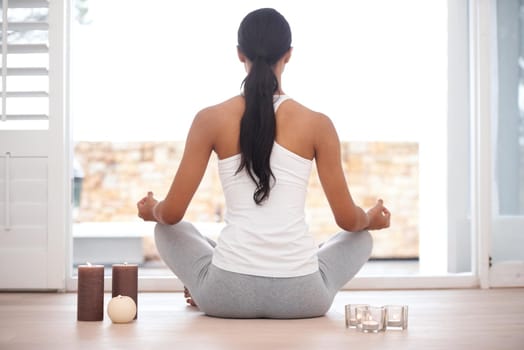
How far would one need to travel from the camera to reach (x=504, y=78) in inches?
158

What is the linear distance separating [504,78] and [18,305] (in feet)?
7.66

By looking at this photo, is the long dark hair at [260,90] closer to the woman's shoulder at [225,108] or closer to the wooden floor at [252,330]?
the woman's shoulder at [225,108]

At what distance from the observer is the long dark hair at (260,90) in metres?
2.52

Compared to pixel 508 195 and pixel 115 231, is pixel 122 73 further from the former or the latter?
pixel 508 195

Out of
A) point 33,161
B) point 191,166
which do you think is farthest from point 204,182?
point 191,166

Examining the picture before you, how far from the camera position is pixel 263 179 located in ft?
8.27

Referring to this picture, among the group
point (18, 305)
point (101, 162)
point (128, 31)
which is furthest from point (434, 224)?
point (101, 162)

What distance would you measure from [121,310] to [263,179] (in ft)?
1.97

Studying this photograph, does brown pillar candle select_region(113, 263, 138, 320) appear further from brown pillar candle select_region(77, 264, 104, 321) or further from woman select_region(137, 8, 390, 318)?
woman select_region(137, 8, 390, 318)

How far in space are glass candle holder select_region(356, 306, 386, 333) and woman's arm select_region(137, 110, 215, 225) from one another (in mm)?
614

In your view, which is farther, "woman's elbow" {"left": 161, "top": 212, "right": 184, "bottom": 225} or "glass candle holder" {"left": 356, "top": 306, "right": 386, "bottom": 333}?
"woman's elbow" {"left": 161, "top": 212, "right": 184, "bottom": 225}

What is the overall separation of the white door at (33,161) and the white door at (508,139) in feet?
6.34

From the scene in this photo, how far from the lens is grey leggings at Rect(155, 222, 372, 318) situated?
2582mm

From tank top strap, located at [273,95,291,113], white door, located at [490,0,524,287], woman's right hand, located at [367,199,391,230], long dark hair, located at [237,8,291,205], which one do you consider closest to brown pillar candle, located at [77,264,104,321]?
long dark hair, located at [237,8,291,205]
